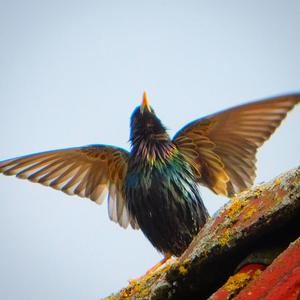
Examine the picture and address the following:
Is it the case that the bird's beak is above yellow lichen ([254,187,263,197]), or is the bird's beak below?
above

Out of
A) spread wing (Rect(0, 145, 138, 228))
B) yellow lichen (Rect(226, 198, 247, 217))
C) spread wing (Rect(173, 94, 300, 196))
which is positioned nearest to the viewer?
yellow lichen (Rect(226, 198, 247, 217))

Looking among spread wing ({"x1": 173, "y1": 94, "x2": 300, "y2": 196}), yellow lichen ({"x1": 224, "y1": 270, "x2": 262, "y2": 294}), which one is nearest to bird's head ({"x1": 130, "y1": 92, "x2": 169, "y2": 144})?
spread wing ({"x1": 173, "y1": 94, "x2": 300, "y2": 196})

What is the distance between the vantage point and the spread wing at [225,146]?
5.00m

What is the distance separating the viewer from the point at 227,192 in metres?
5.05

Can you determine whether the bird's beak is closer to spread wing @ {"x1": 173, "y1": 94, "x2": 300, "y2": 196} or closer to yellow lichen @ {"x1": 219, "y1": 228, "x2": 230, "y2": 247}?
spread wing @ {"x1": 173, "y1": 94, "x2": 300, "y2": 196}

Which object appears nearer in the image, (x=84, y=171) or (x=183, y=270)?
(x=183, y=270)

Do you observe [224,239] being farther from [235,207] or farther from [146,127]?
[146,127]

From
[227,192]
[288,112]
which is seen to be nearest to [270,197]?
[288,112]

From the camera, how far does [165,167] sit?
483 cm

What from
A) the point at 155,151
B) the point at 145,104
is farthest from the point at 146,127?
the point at 155,151

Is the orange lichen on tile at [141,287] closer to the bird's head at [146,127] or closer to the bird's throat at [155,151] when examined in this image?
the bird's throat at [155,151]

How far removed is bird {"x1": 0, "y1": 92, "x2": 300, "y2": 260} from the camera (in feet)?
15.4

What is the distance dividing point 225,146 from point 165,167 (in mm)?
617

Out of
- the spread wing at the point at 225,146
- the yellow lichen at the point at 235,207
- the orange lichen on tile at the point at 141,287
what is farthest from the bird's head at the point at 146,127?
the yellow lichen at the point at 235,207
